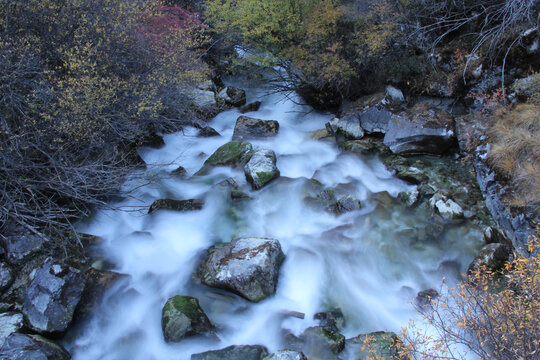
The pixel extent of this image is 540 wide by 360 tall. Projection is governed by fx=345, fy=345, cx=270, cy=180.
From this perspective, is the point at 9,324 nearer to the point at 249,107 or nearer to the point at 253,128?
the point at 253,128

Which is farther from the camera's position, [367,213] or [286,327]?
[367,213]

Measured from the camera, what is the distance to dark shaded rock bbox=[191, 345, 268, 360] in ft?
13.2

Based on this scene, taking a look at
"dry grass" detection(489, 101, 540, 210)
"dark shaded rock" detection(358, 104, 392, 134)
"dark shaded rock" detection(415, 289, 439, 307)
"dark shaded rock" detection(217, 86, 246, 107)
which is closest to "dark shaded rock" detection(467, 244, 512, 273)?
"dark shaded rock" detection(415, 289, 439, 307)

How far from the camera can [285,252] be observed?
18.3ft

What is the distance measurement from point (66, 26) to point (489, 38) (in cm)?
853

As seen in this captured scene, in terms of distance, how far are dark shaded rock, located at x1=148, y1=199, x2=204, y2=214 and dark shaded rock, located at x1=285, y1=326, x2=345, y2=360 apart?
3.04m

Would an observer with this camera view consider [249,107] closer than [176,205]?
No

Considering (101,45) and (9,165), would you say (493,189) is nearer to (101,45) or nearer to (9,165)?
(101,45)

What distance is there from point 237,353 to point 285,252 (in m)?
1.83

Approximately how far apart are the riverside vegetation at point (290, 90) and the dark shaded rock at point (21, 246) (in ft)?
0.10

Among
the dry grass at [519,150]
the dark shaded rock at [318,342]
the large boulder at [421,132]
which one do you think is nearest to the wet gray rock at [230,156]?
the large boulder at [421,132]

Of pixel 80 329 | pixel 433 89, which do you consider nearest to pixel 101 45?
pixel 80 329

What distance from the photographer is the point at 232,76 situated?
1123 cm

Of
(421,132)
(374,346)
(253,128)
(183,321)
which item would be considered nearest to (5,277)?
(183,321)
